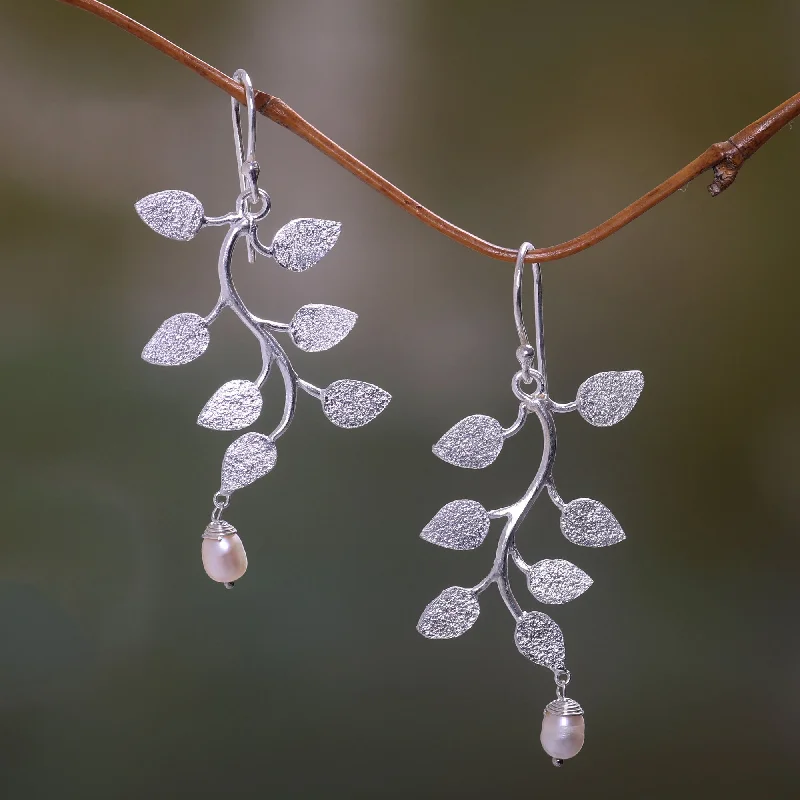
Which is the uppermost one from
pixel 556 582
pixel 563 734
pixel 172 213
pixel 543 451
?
pixel 172 213

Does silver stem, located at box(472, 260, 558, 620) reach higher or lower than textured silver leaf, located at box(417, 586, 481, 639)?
higher

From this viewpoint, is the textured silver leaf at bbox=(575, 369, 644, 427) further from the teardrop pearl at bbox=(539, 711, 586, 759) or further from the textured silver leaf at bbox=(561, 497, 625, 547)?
the teardrop pearl at bbox=(539, 711, 586, 759)

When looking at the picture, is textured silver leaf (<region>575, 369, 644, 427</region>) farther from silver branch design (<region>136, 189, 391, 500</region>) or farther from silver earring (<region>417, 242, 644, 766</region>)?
silver branch design (<region>136, 189, 391, 500</region>)

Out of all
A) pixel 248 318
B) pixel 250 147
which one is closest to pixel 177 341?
pixel 248 318

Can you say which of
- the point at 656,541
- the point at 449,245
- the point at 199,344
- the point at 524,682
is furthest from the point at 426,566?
the point at 199,344

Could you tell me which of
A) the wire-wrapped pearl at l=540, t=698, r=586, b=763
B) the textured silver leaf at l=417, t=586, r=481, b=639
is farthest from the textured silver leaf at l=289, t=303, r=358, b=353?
the wire-wrapped pearl at l=540, t=698, r=586, b=763

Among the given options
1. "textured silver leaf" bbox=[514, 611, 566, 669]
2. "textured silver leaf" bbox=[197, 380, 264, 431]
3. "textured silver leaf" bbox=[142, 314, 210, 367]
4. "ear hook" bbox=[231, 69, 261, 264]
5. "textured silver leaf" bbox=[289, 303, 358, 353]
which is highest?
"ear hook" bbox=[231, 69, 261, 264]

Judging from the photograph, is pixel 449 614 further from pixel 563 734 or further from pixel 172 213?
pixel 172 213

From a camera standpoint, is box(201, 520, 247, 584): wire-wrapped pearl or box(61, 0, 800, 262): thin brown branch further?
box(201, 520, 247, 584): wire-wrapped pearl
